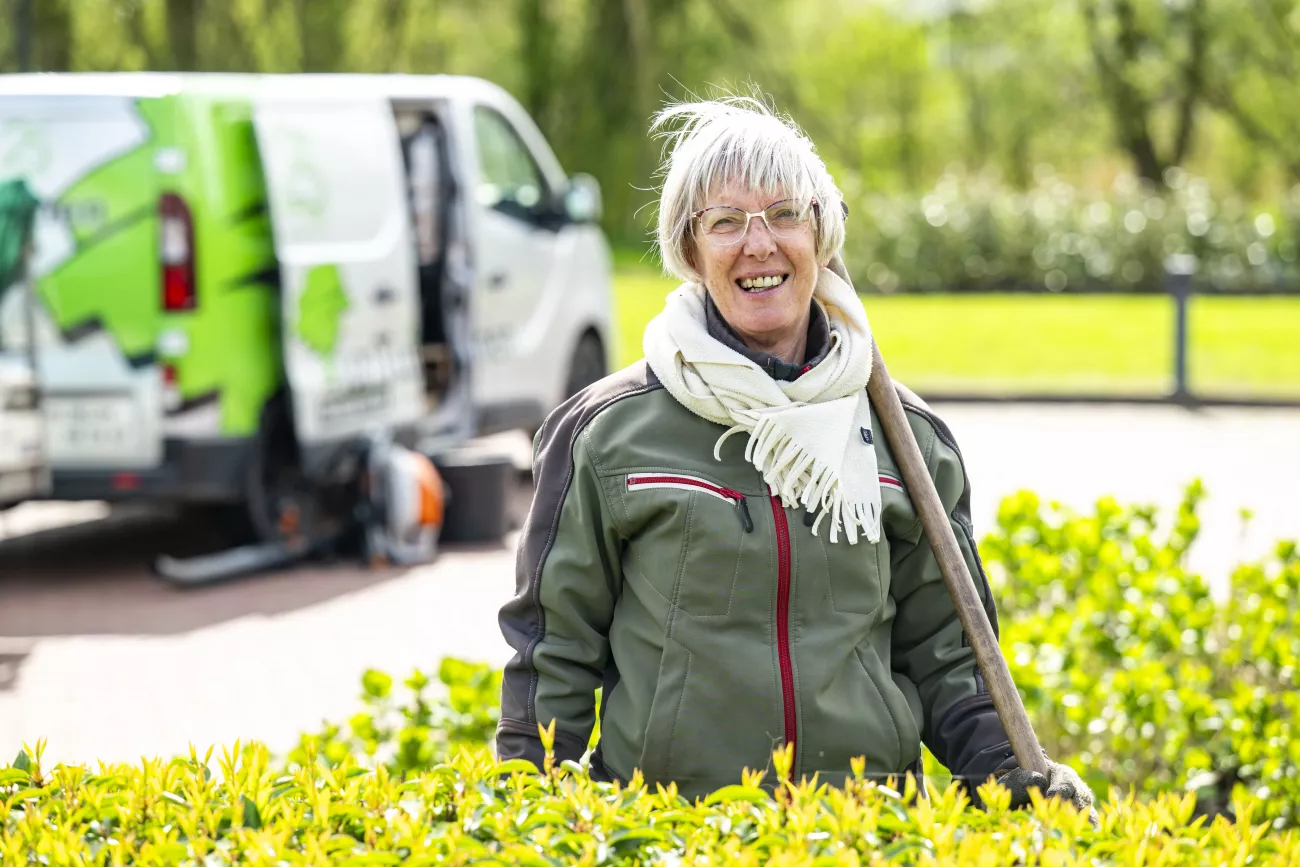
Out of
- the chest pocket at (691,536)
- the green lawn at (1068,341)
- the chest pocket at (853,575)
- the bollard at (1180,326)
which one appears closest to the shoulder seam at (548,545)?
the chest pocket at (691,536)

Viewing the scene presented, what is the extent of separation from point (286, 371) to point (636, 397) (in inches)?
235

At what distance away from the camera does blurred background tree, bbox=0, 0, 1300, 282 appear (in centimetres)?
2203

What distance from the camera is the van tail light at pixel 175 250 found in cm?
823

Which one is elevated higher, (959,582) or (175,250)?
(175,250)

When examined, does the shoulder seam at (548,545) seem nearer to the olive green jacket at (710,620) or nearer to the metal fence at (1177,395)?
the olive green jacket at (710,620)

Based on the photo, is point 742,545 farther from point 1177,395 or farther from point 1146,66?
point 1146,66

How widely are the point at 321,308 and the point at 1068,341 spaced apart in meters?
13.0

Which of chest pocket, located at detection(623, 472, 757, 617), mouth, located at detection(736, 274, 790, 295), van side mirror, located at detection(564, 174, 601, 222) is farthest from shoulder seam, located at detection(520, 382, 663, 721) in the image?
van side mirror, located at detection(564, 174, 601, 222)

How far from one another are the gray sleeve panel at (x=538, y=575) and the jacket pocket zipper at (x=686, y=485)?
12 cm

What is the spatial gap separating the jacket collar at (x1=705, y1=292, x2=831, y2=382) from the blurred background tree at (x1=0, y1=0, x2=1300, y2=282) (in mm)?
1128

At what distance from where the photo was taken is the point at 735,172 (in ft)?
9.62

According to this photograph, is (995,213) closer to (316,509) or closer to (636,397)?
(316,509)

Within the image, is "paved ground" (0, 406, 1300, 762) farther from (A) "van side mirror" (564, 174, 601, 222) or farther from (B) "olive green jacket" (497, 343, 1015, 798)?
(B) "olive green jacket" (497, 343, 1015, 798)

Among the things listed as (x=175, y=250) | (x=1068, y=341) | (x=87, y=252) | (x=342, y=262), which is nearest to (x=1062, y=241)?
(x=1068, y=341)
